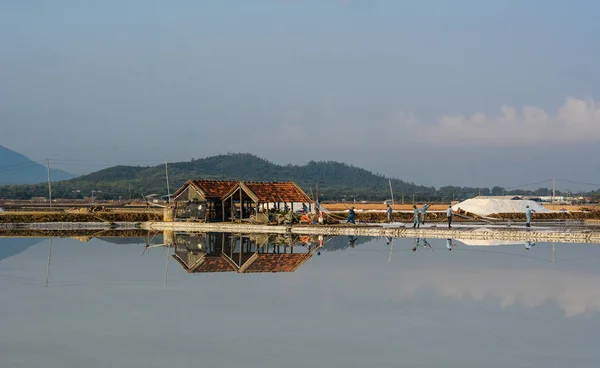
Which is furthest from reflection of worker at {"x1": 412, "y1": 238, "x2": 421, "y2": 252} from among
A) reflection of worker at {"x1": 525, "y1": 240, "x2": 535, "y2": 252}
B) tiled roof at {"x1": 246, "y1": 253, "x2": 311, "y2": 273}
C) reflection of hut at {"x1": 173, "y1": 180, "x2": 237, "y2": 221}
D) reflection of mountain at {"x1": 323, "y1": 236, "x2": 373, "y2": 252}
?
reflection of hut at {"x1": 173, "y1": 180, "x2": 237, "y2": 221}

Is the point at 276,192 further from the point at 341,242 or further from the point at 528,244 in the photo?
the point at 528,244

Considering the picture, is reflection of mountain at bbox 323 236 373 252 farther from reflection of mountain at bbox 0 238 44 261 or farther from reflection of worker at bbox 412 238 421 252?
reflection of mountain at bbox 0 238 44 261

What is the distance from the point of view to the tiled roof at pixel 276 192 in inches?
1644

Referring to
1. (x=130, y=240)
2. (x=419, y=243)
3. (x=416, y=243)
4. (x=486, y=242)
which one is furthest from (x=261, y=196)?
(x=486, y=242)

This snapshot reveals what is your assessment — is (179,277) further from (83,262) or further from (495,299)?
(495,299)

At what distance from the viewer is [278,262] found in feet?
78.6

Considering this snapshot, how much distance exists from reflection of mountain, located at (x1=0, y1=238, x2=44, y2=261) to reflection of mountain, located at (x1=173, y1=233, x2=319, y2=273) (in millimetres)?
5826

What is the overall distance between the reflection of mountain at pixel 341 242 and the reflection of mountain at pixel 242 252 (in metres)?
0.59

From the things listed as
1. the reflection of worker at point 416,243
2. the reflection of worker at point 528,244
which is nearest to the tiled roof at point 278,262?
the reflection of worker at point 416,243

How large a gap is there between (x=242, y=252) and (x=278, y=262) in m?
3.86

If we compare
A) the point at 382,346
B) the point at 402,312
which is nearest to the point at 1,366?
the point at 382,346

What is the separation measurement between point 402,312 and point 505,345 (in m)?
3.04

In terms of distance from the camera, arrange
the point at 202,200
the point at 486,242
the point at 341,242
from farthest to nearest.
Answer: the point at 202,200 → the point at 341,242 → the point at 486,242

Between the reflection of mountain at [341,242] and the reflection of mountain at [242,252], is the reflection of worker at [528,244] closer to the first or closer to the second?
the reflection of mountain at [341,242]
